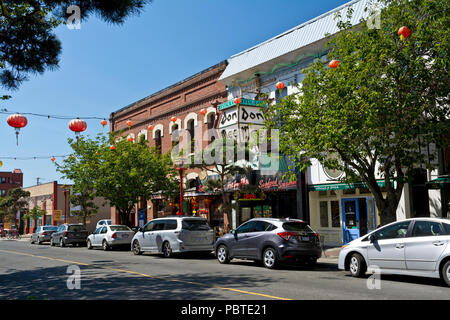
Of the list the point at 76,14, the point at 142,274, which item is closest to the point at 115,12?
the point at 76,14

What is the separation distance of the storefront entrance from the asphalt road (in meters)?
4.71

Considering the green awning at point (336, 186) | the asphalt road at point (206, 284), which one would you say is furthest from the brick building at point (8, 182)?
the asphalt road at point (206, 284)

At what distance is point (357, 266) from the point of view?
11.1 metres

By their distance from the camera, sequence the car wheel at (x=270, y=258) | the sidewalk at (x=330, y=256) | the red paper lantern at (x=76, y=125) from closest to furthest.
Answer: the car wheel at (x=270, y=258) → the sidewalk at (x=330, y=256) → the red paper lantern at (x=76, y=125)

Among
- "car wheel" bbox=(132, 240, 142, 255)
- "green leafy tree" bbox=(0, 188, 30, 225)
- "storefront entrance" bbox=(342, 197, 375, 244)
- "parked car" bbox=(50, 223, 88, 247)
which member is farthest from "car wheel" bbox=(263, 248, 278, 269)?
"green leafy tree" bbox=(0, 188, 30, 225)

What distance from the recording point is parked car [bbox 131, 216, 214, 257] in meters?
16.8

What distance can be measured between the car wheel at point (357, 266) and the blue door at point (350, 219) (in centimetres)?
728

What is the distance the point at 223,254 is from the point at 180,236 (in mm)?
2511

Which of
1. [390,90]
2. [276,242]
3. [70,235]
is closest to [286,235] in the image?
[276,242]

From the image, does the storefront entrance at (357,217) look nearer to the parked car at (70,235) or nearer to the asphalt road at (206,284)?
the asphalt road at (206,284)

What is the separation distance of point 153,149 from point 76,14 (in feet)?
63.1

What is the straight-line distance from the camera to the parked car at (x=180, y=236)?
1677 centimetres

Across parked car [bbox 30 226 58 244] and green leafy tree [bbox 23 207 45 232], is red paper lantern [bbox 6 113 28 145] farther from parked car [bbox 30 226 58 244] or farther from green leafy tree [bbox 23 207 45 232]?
green leafy tree [bbox 23 207 45 232]
